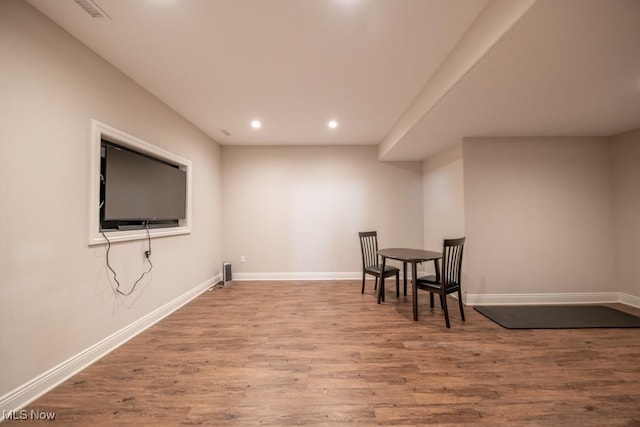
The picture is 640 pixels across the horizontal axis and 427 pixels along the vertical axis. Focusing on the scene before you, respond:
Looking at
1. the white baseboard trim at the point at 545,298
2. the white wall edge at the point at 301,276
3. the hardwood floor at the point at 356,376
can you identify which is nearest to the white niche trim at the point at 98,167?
the hardwood floor at the point at 356,376

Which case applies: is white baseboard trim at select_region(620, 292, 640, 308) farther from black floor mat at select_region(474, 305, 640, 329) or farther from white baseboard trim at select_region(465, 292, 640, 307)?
black floor mat at select_region(474, 305, 640, 329)

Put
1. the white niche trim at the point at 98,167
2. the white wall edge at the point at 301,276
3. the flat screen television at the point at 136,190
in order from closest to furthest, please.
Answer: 1. the white niche trim at the point at 98,167
2. the flat screen television at the point at 136,190
3. the white wall edge at the point at 301,276

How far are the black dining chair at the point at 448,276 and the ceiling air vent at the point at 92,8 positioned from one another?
132 inches

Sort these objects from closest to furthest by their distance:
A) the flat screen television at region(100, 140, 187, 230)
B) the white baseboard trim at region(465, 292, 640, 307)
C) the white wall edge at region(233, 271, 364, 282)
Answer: the flat screen television at region(100, 140, 187, 230)
the white baseboard trim at region(465, 292, 640, 307)
the white wall edge at region(233, 271, 364, 282)

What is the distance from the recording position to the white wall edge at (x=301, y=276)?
440cm

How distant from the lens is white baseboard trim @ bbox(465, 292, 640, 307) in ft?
10.2

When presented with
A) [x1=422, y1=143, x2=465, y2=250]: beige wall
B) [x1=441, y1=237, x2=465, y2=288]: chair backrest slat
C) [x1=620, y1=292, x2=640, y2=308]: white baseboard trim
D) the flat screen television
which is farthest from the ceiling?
[x1=620, y1=292, x2=640, y2=308]: white baseboard trim

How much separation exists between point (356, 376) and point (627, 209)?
4123 millimetres

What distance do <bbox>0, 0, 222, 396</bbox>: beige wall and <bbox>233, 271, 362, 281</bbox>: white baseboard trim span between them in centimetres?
207

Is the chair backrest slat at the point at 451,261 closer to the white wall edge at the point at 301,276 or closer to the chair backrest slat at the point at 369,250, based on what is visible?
the chair backrest slat at the point at 369,250

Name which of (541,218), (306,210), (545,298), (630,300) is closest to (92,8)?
(306,210)

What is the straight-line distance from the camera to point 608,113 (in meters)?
2.48

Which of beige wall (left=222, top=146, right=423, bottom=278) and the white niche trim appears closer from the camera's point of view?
the white niche trim

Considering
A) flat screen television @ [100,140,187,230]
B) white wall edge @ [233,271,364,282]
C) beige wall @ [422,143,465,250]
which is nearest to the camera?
flat screen television @ [100,140,187,230]
